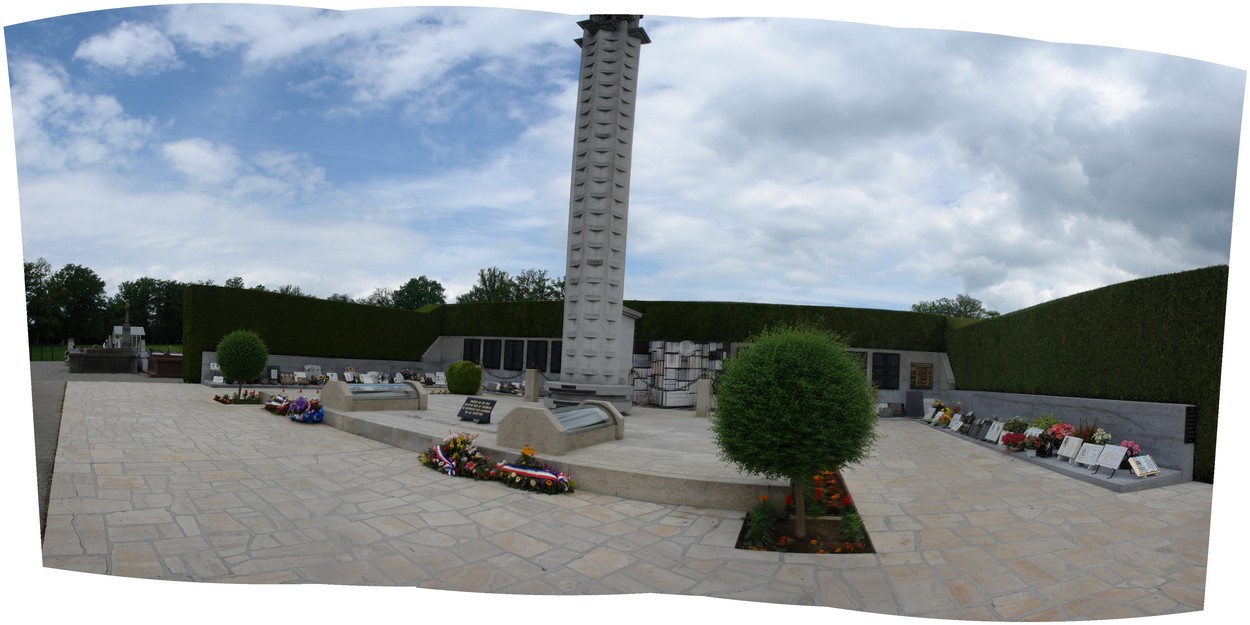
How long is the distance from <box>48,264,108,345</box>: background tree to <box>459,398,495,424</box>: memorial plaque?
5834 millimetres

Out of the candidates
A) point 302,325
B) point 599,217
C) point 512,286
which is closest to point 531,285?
Answer: point 512,286

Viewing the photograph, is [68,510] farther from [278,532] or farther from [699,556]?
[699,556]

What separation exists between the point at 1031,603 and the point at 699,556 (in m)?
1.79

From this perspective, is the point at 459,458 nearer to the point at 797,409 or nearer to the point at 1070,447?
the point at 797,409

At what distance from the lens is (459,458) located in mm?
7004

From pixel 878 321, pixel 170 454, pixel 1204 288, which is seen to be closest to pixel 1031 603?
pixel 1204 288

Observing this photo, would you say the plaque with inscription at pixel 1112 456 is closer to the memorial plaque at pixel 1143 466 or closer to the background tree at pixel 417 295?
the memorial plaque at pixel 1143 466

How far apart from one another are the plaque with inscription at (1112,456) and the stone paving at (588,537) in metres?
0.56

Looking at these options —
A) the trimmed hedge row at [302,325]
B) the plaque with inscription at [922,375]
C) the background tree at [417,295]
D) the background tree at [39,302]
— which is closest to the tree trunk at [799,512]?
the background tree at [39,302]

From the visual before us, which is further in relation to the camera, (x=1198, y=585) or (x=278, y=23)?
(x=278, y=23)

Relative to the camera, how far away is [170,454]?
6883mm

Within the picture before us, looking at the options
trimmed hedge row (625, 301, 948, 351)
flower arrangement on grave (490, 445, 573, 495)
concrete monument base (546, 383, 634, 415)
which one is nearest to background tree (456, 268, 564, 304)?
trimmed hedge row (625, 301, 948, 351)

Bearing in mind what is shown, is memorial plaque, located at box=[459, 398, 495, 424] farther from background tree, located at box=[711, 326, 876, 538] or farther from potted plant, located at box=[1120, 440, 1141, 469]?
potted plant, located at box=[1120, 440, 1141, 469]

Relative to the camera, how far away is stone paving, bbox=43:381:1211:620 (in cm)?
314
